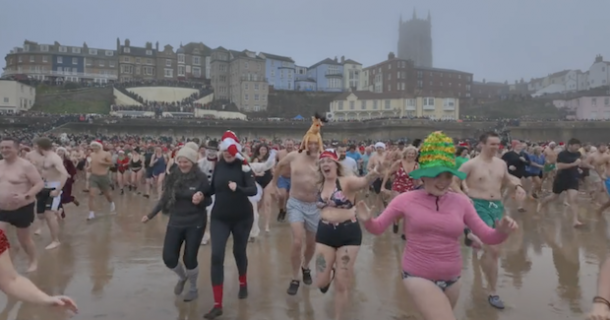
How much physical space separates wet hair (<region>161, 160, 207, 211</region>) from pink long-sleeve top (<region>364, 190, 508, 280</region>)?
2560 millimetres

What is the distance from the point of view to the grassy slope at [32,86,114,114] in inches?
2601

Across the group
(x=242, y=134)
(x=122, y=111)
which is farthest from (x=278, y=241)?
(x=122, y=111)

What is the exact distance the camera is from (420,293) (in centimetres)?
310

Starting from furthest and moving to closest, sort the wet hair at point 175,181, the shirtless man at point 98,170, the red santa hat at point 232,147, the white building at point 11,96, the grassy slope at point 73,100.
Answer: the grassy slope at point 73,100, the white building at point 11,96, the shirtless man at point 98,170, the wet hair at point 175,181, the red santa hat at point 232,147

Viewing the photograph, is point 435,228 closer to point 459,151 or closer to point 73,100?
point 459,151

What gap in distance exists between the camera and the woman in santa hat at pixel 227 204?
4.93 meters

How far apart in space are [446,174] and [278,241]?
5648 millimetres

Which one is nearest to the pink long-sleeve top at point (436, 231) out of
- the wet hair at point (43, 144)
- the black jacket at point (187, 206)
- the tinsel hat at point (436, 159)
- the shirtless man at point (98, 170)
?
the tinsel hat at point (436, 159)

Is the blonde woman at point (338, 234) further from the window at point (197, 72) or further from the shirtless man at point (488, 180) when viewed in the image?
the window at point (197, 72)

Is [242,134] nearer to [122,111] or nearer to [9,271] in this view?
[122,111]

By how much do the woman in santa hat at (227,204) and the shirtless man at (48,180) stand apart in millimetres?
3887

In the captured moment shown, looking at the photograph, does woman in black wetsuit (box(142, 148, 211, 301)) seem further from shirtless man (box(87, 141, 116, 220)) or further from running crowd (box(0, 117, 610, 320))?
shirtless man (box(87, 141, 116, 220))

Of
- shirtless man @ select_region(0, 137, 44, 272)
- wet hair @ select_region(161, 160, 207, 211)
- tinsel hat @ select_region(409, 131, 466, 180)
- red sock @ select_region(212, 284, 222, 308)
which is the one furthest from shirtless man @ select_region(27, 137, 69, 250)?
tinsel hat @ select_region(409, 131, 466, 180)

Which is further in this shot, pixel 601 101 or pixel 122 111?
pixel 601 101
